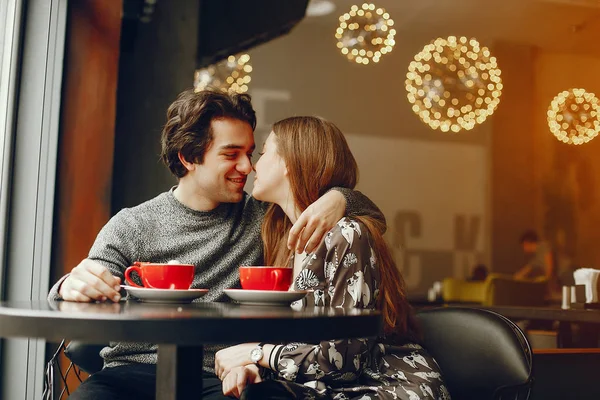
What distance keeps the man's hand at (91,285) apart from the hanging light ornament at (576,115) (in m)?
4.66

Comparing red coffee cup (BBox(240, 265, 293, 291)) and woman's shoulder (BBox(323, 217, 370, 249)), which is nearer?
red coffee cup (BBox(240, 265, 293, 291))

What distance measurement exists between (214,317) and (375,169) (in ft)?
19.3

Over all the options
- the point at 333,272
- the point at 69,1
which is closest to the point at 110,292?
the point at 333,272

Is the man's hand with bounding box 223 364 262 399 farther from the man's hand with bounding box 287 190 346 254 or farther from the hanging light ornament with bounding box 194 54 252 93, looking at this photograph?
the hanging light ornament with bounding box 194 54 252 93

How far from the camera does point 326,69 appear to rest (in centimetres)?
667

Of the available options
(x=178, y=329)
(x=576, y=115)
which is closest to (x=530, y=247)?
(x=576, y=115)

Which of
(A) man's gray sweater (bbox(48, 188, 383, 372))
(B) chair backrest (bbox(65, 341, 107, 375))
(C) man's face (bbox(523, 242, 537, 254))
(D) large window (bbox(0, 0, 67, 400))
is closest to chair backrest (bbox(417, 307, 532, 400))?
(A) man's gray sweater (bbox(48, 188, 383, 372))

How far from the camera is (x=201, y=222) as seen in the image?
6.28ft

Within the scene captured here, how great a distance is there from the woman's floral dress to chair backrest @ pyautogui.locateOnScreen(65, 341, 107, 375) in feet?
1.94

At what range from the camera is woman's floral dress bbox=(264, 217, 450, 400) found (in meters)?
1.34

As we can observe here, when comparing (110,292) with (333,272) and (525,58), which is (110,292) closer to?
(333,272)

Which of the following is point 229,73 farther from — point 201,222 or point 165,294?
point 165,294

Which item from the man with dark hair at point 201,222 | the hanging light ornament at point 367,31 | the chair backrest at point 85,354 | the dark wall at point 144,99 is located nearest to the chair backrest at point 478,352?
the man with dark hair at point 201,222

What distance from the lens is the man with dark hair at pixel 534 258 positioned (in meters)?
6.64
